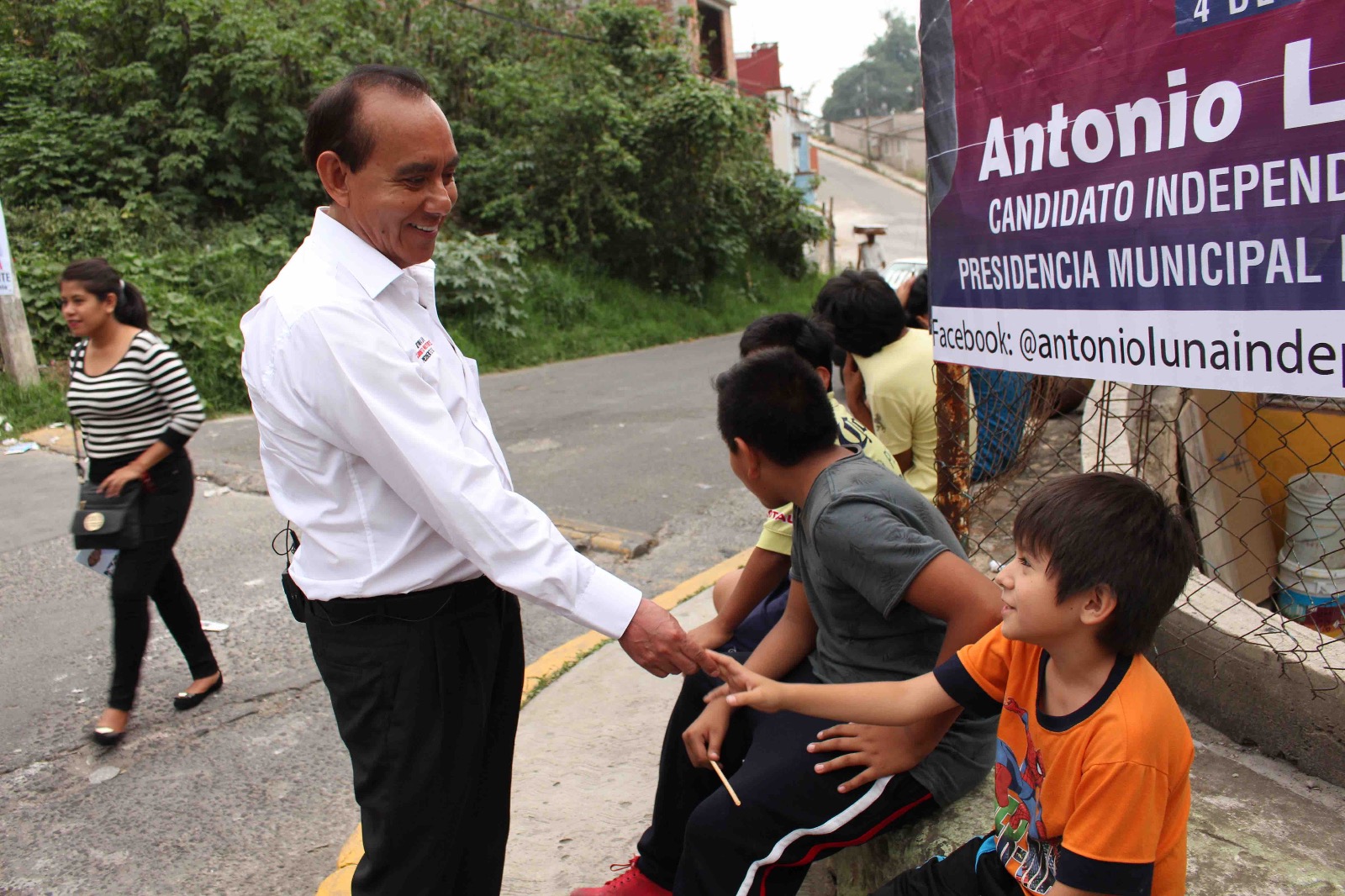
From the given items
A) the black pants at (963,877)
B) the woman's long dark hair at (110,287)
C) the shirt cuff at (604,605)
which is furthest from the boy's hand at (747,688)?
the woman's long dark hair at (110,287)

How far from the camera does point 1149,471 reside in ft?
11.0

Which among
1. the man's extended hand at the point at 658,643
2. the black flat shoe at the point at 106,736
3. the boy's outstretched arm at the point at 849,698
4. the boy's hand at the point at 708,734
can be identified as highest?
the man's extended hand at the point at 658,643

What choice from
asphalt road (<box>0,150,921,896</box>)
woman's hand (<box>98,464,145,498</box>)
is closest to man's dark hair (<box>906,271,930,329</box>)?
asphalt road (<box>0,150,921,896</box>)

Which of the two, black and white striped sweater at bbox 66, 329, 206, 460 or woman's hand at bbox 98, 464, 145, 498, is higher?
black and white striped sweater at bbox 66, 329, 206, 460

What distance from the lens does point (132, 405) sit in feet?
11.5

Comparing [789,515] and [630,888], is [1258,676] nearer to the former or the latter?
[789,515]

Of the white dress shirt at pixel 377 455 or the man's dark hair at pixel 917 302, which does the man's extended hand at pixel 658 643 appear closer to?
the white dress shirt at pixel 377 455

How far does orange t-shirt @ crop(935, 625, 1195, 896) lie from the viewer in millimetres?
1428

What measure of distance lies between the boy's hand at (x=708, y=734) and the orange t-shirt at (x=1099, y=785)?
0.63m

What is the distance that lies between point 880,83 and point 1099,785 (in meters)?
86.5

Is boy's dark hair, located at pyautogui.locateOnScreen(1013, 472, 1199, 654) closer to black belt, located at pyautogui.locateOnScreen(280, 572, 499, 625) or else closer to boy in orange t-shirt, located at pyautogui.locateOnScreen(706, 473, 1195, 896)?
boy in orange t-shirt, located at pyautogui.locateOnScreen(706, 473, 1195, 896)

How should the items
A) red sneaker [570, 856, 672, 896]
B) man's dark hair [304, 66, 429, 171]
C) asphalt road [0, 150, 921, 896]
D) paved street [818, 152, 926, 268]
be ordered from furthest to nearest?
paved street [818, 152, 926, 268] < asphalt road [0, 150, 921, 896] < red sneaker [570, 856, 672, 896] < man's dark hair [304, 66, 429, 171]

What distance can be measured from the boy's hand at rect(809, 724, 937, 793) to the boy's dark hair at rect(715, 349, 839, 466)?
1.83ft

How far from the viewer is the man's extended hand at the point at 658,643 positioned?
6.13 ft
